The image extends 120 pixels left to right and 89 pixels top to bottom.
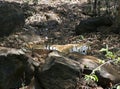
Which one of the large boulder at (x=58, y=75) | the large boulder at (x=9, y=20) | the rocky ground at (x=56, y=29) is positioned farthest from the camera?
the large boulder at (x=9, y=20)

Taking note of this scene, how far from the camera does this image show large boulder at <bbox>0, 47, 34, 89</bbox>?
20.0 ft

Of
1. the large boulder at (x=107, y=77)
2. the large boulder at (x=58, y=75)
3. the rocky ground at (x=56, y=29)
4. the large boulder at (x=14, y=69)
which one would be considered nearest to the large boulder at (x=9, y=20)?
the rocky ground at (x=56, y=29)

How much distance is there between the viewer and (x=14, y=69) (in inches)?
243

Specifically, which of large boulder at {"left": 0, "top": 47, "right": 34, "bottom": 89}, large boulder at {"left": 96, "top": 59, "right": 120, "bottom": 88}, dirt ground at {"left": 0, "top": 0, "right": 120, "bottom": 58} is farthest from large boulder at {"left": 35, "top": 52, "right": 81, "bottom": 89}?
dirt ground at {"left": 0, "top": 0, "right": 120, "bottom": 58}

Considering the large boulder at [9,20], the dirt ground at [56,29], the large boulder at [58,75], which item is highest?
the large boulder at [58,75]

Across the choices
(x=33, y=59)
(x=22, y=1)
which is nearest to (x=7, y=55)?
(x=33, y=59)

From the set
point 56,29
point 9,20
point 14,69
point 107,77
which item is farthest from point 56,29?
point 14,69

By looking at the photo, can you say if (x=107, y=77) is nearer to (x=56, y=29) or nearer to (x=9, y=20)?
(x=9, y=20)

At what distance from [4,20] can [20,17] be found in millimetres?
748

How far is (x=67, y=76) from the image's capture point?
6.10m

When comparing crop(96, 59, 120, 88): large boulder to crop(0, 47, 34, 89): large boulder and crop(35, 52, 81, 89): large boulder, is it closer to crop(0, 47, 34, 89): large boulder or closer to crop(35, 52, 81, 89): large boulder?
crop(35, 52, 81, 89): large boulder

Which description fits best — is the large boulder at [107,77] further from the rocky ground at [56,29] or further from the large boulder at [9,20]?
the large boulder at [9,20]

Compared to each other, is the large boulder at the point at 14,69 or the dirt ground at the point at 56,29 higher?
the large boulder at the point at 14,69

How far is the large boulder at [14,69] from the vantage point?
6098 millimetres
